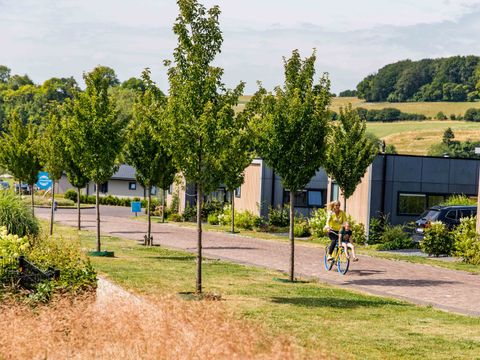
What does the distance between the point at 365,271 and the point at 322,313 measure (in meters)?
8.55

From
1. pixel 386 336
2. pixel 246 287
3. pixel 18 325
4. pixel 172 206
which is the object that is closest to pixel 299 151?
pixel 246 287

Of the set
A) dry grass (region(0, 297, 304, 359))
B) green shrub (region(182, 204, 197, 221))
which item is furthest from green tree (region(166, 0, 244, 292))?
green shrub (region(182, 204, 197, 221))

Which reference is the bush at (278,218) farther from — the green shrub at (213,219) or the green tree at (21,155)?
the green tree at (21,155)

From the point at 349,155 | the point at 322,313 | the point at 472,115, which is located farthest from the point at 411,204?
the point at 472,115

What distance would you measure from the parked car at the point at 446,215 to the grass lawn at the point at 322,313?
11.2m

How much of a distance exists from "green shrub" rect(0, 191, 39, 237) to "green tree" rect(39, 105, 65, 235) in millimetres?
6059

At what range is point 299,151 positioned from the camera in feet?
59.9

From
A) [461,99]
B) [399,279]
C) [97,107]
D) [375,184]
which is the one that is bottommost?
[399,279]

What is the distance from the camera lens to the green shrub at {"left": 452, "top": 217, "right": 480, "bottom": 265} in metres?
25.2

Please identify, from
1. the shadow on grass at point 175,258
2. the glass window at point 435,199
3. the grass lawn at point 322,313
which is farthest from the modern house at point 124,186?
the grass lawn at point 322,313

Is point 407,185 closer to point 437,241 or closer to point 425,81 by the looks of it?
point 437,241

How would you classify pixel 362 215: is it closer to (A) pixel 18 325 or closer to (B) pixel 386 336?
(B) pixel 386 336

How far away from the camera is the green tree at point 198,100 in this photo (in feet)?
49.4

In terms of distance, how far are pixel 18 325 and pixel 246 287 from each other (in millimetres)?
8699
